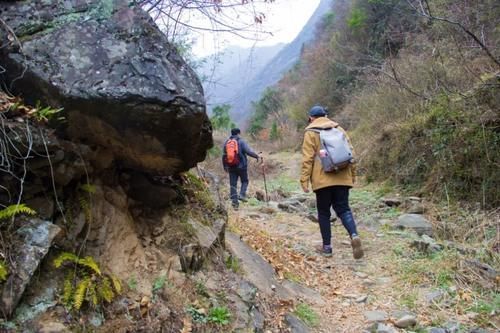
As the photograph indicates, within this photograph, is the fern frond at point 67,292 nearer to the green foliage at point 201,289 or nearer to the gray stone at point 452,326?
the green foliage at point 201,289

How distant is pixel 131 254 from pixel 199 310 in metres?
0.59

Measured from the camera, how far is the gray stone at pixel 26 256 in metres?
2.13

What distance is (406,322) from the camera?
12.2 ft

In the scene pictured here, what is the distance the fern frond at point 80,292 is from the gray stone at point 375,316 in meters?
2.51

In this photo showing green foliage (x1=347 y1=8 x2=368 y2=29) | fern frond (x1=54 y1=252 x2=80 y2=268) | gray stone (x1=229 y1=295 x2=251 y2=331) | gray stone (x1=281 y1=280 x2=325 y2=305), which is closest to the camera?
fern frond (x1=54 y1=252 x2=80 y2=268)

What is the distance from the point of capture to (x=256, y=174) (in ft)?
54.0

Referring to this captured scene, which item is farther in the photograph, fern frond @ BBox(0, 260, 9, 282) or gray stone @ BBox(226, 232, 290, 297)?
gray stone @ BBox(226, 232, 290, 297)

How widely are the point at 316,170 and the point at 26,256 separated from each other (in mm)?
3617

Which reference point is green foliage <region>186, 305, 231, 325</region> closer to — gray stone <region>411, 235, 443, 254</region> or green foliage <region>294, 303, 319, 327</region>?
green foliage <region>294, 303, 319, 327</region>

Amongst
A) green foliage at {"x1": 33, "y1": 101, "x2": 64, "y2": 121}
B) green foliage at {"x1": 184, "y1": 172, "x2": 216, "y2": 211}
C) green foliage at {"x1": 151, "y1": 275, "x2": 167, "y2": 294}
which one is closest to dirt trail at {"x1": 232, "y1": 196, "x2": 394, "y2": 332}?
green foliage at {"x1": 184, "y1": 172, "x2": 216, "y2": 211}

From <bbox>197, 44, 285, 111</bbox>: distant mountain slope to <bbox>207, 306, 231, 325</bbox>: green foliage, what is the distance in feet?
7.01

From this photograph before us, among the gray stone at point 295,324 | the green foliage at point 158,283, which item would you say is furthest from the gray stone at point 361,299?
the green foliage at point 158,283

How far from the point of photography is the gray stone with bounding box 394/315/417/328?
3.71 m

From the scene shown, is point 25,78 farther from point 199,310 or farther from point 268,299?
point 268,299
